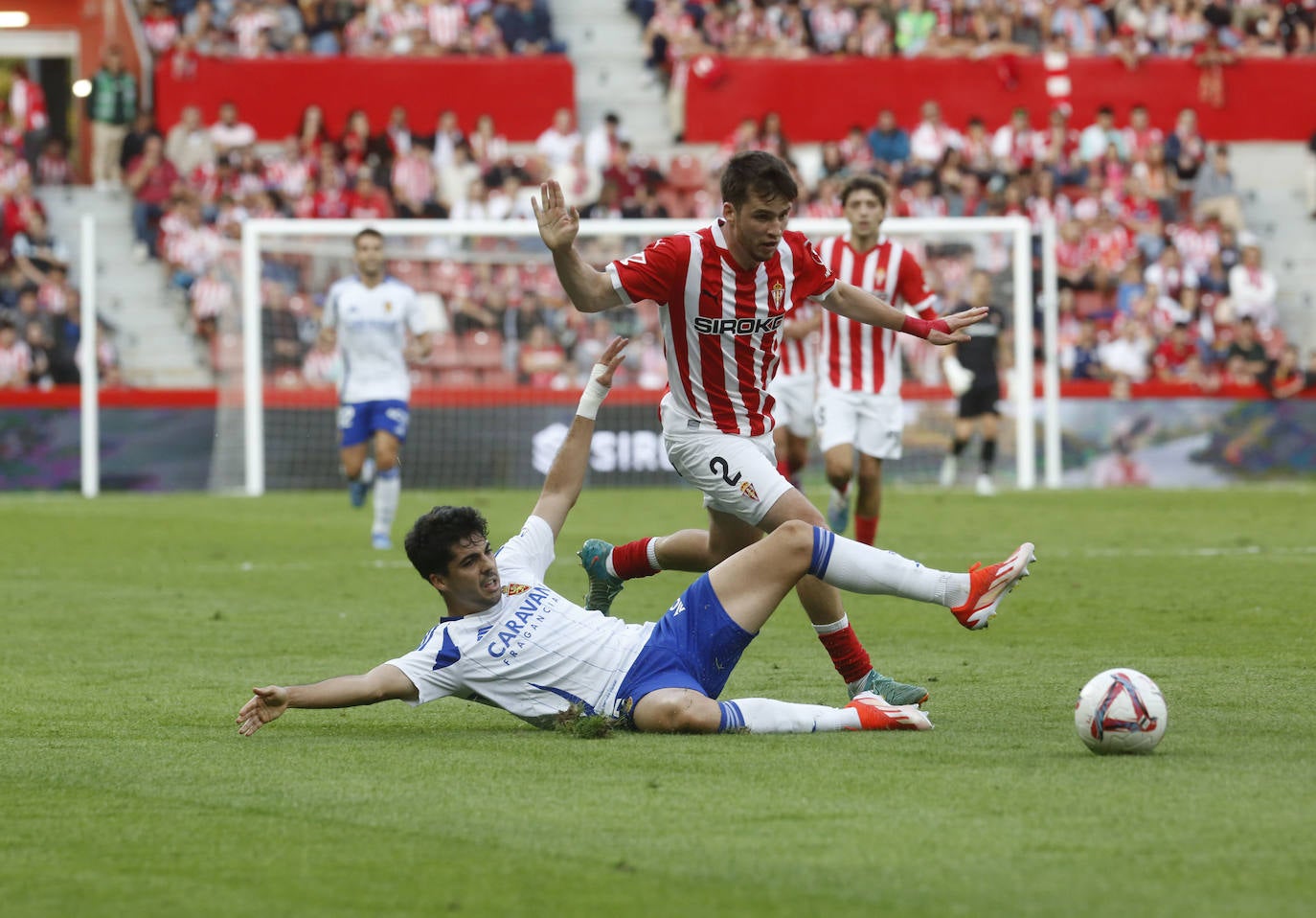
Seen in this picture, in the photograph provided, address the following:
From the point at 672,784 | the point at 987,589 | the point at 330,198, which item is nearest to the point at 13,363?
the point at 330,198

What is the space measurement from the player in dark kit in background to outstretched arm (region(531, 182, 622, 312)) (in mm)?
14816

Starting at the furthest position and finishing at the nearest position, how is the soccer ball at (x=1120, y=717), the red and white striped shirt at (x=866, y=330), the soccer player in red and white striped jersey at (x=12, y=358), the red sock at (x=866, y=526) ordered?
the soccer player in red and white striped jersey at (x=12, y=358), the red sock at (x=866, y=526), the red and white striped shirt at (x=866, y=330), the soccer ball at (x=1120, y=717)

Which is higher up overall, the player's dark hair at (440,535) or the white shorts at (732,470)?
the white shorts at (732,470)

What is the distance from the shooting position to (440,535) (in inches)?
256

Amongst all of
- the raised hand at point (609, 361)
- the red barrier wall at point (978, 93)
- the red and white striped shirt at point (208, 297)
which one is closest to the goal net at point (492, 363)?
the red and white striped shirt at point (208, 297)

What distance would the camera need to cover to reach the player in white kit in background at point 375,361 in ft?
52.1

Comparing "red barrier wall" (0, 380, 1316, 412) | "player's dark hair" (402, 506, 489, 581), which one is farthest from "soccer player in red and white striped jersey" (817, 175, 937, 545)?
"red barrier wall" (0, 380, 1316, 412)

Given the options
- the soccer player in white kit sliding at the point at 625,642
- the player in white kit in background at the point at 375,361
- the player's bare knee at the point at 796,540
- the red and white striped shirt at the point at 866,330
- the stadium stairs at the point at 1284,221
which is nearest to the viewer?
the soccer player in white kit sliding at the point at 625,642

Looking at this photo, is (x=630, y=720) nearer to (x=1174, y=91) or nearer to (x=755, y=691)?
(x=755, y=691)

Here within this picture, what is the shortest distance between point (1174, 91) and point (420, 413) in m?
13.9

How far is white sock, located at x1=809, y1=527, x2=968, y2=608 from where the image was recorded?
22.0 ft

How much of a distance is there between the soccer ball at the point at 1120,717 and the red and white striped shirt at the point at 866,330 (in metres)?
6.78

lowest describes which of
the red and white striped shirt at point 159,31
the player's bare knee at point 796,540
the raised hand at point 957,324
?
the player's bare knee at point 796,540

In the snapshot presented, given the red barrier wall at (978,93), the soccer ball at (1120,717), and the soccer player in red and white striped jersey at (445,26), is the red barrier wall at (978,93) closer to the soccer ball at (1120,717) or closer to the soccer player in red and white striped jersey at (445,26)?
the soccer player in red and white striped jersey at (445,26)
